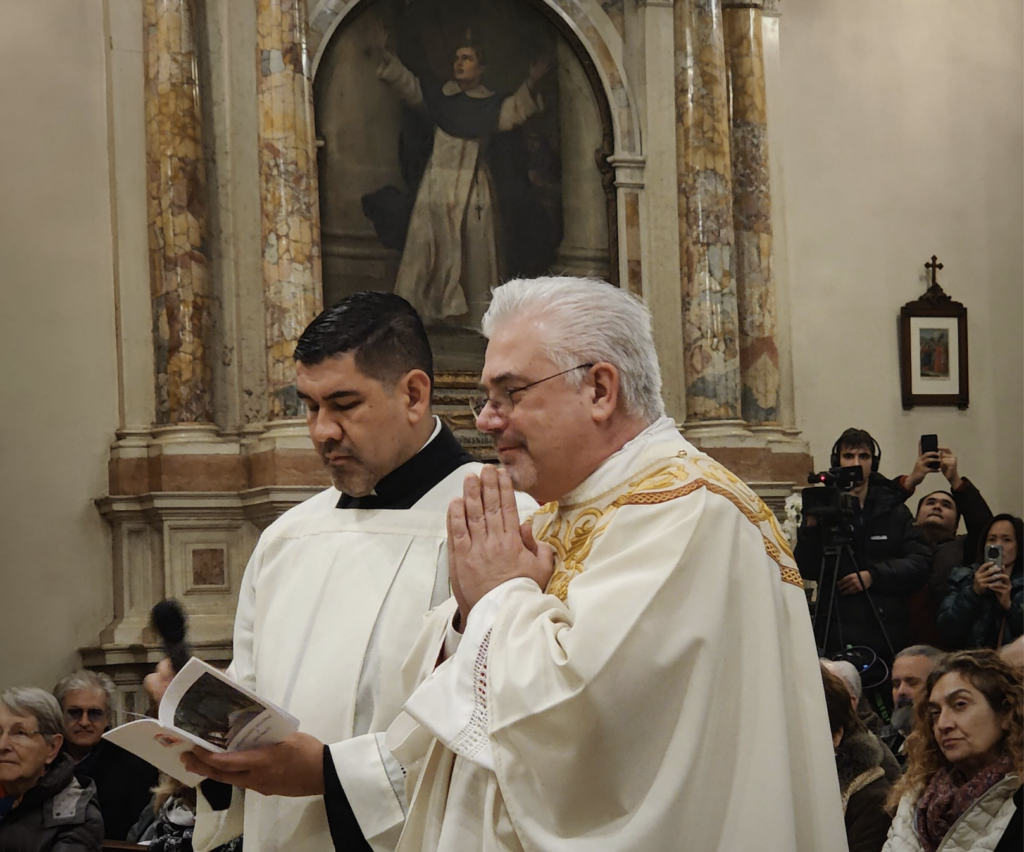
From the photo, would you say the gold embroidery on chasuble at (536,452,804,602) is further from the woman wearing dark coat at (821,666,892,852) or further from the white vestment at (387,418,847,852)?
the woman wearing dark coat at (821,666,892,852)

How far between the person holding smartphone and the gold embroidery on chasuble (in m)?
4.71

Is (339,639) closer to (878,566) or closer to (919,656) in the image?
(919,656)

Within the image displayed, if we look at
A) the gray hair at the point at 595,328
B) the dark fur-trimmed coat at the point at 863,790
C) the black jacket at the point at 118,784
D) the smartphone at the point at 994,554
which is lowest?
the black jacket at the point at 118,784

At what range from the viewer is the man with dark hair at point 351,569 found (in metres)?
3.16

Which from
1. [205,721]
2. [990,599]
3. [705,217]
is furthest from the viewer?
[705,217]

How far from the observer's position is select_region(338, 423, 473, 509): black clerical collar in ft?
11.1

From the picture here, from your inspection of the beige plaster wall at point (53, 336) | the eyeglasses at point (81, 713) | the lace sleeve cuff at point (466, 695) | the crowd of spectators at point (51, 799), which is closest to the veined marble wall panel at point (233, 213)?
the beige plaster wall at point (53, 336)

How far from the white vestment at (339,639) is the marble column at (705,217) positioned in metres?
6.56

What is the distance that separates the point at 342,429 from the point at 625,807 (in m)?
1.20

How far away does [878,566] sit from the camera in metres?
7.83

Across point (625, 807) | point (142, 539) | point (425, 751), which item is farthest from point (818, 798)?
point (142, 539)

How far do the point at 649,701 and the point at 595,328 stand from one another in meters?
0.70

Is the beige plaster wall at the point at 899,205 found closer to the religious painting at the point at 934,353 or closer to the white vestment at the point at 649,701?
the religious painting at the point at 934,353

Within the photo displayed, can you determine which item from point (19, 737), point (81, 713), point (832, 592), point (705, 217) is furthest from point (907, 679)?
point (705, 217)
